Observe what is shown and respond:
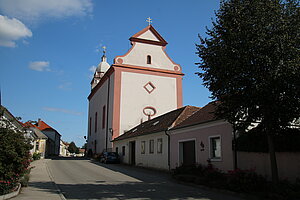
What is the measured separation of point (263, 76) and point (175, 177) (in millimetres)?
8177

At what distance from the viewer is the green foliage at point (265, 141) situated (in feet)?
36.2

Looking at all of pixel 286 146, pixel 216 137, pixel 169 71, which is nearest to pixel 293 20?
pixel 286 146

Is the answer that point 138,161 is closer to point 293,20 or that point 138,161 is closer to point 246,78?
point 246,78

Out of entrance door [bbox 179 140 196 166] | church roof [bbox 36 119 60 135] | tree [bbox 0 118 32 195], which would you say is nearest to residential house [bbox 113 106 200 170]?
entrance door [bbox 179 140 196 166]

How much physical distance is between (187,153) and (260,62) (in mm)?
9764

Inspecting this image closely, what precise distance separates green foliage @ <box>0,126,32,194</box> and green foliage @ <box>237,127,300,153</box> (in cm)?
904

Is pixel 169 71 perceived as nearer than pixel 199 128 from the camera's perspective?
No

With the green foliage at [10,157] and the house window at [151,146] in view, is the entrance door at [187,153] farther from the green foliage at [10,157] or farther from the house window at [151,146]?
the green foliage at [10,157]

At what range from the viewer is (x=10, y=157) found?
32.5ft

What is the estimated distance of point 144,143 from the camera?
24797 millimetres

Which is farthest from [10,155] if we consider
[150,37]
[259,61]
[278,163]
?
[150,37]

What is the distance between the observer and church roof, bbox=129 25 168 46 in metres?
38.4

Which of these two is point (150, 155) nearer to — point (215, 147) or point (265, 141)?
point (215, 147)

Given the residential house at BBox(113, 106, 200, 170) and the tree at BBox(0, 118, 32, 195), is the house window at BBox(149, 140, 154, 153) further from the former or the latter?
the tree at BBox(0, 118, 32, 195)
